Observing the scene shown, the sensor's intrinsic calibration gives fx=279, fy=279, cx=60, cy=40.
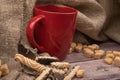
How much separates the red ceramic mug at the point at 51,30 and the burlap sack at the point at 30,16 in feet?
0.10

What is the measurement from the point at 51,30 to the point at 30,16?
7 cm

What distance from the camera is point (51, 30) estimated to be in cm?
55

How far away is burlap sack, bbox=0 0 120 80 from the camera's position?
554mm

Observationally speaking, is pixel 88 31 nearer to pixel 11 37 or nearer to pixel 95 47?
pixel 95 47

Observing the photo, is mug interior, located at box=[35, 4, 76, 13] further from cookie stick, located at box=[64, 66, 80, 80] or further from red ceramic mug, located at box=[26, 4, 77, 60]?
cookie stick, located at box=[64, 66, 80, 80]

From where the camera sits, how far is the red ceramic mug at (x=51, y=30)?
21.3 inches

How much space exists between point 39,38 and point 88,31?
0.54ft

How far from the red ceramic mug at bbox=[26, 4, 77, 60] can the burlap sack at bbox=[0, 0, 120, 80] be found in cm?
3

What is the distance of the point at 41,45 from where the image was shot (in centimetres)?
56

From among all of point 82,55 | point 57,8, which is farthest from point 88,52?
point 57,8

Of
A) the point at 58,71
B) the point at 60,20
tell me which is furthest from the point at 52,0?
the point at 58,71

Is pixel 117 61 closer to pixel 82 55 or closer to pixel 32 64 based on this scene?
pixel 82 55

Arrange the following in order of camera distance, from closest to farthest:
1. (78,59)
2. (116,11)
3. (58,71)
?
(58,71)
(78,59)
(116,11)

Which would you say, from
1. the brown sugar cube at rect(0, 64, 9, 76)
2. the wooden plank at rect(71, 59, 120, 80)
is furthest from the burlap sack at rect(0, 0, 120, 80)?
the wooden plank at rect(71, 59, 120, 80)
